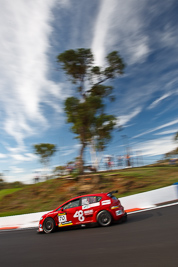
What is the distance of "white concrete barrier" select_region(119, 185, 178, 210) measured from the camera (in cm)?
1093

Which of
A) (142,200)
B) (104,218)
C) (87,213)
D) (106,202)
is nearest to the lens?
(104,218)

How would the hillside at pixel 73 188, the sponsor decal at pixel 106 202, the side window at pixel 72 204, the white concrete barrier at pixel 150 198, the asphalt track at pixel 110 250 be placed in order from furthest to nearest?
the hillside at pixel 73 188 → the white concrete barrier at pixel 150 198 → the side window at pixel 72 204 → the sponsor decal at pixel 106 202 → the asphalt track at pixel 110 250

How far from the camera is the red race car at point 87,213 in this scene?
7371 millimetres

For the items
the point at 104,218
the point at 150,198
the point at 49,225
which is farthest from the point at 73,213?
the point at 150,198

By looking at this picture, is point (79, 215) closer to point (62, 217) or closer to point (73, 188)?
point (62, 217)

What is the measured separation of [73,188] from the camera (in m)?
16.5

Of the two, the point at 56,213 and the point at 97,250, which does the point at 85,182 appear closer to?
the point at 56,213

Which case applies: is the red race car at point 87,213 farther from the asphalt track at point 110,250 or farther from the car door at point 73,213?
the asphalt track at point 110,250

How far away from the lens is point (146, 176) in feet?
56.6

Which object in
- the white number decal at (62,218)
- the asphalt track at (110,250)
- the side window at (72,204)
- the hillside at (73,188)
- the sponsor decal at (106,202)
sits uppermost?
the hillside at (73,188)

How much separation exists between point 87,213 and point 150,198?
16.0ft

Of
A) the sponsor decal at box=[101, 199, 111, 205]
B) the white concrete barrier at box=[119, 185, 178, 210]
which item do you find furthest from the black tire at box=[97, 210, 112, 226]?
the white concrete barrier at box=[119, 185, 178, 210]

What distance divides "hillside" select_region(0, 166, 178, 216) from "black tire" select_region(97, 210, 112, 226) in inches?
289

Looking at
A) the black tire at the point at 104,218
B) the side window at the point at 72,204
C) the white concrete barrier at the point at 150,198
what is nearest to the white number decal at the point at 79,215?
the side window at the point at 72,204
